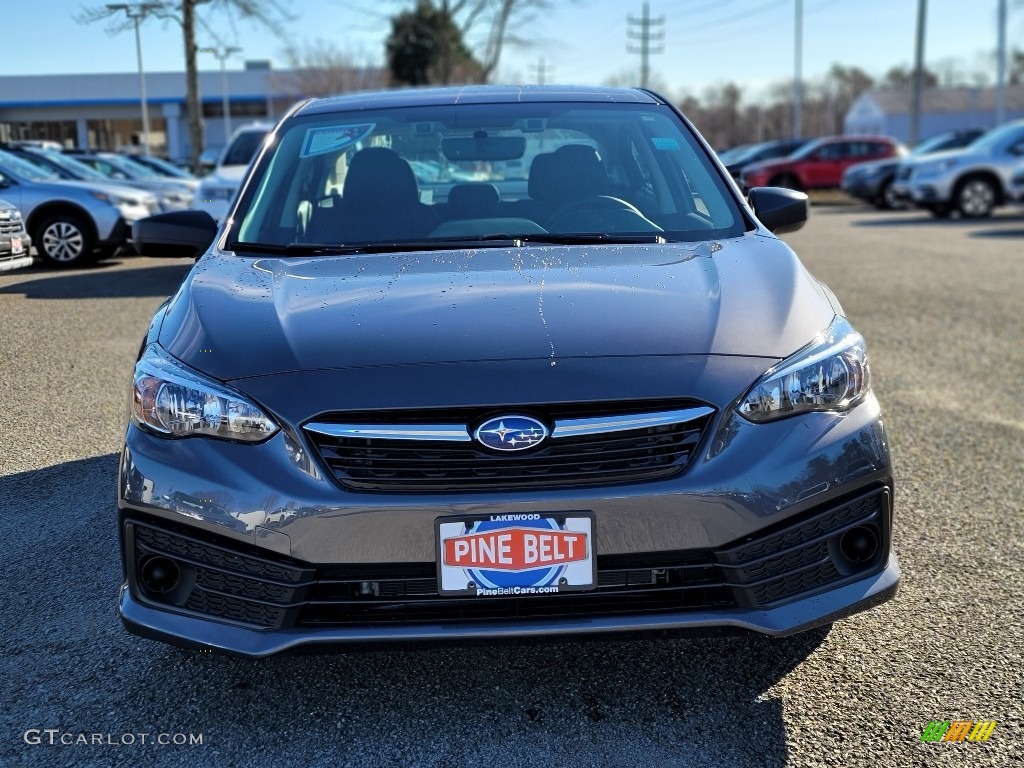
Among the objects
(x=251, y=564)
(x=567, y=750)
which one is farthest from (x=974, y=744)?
(x=251, y=564)

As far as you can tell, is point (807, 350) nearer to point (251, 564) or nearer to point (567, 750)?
point (567, 750)

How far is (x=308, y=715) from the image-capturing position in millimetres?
2574

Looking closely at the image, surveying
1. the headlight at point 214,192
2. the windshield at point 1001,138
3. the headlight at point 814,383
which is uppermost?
the windshield at point 1001,138

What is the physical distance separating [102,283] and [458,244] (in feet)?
25.9

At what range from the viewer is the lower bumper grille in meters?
2.32

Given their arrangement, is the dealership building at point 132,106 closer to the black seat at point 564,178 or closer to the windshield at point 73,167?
the windshield at point 73,167

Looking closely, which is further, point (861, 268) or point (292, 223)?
point (861, 268)

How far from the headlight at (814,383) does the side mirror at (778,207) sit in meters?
1.31

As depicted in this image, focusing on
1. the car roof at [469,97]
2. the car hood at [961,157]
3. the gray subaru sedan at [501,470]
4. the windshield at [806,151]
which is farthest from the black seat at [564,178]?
the windshield at [806,151]

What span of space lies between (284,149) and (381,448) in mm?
1911

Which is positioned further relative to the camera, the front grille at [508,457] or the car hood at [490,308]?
the car hood at [490,308]

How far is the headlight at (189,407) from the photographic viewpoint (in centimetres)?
236

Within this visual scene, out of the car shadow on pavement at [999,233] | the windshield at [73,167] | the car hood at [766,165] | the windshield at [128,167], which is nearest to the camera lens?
the windshield at [73,167]

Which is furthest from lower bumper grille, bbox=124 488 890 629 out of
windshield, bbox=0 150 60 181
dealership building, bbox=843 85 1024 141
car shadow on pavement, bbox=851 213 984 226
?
dealership building, bbox=843 85 1024 141
